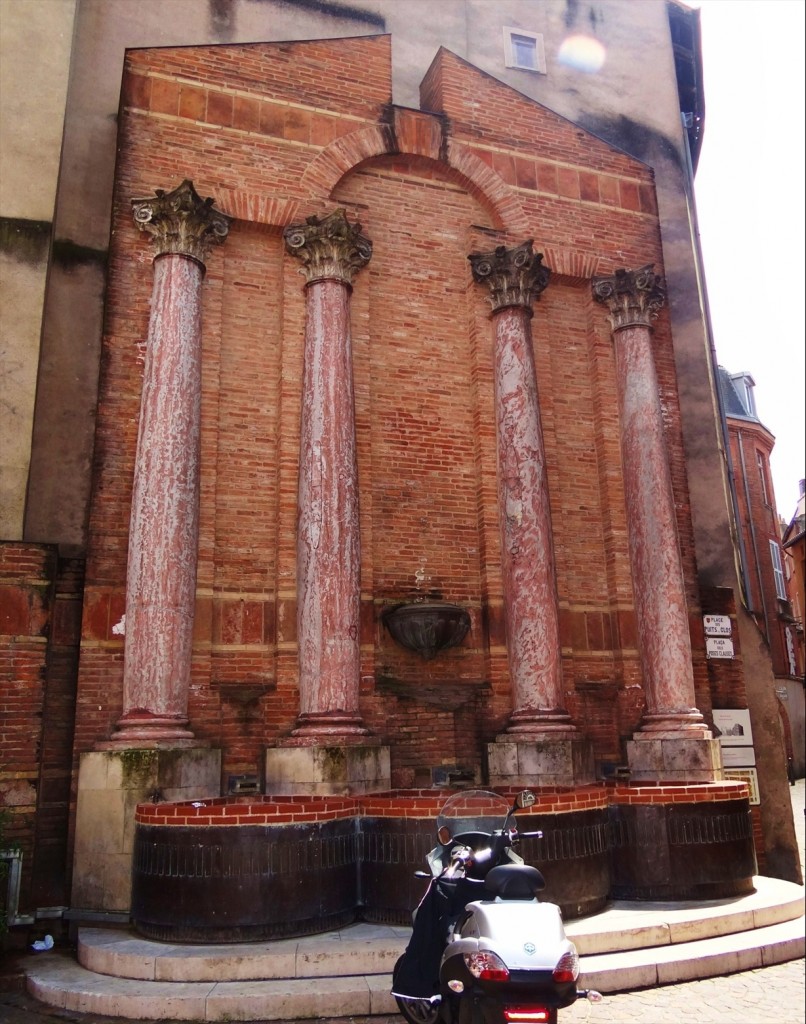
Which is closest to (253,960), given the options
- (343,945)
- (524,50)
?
(343,945)

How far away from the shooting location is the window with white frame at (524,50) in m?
14.1

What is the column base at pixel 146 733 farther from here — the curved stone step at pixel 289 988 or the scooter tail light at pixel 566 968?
the scooter tail light at pixel 566 968

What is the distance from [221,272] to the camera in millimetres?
10172

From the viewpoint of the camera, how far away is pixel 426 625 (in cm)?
952

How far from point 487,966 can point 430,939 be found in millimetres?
941

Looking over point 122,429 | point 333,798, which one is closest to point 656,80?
point 122,429

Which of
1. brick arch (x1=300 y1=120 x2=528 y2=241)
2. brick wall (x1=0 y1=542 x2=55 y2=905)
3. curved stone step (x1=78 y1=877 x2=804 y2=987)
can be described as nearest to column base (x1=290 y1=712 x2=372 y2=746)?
curved stone step (x1=78 y1=877 x2=804 y2=987)

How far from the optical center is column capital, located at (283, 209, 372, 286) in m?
10.1

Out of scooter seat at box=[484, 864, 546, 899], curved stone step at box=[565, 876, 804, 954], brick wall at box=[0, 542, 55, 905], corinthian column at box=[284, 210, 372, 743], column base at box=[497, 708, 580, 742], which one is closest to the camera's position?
scooter seat at box=[484, 864, 546, 899]

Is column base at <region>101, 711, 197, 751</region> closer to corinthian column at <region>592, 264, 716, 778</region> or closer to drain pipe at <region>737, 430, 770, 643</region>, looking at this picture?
corinthian column at <region>592, 264, 716, 778</region>

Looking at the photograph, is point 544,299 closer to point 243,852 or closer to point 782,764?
point 782,764

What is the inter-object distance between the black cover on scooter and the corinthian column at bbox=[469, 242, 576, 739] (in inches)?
185

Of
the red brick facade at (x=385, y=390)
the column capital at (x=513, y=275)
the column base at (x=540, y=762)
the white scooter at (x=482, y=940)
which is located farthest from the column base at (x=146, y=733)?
the column capital at (x=513, y=275)

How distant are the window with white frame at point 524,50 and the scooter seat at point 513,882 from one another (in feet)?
43.3
